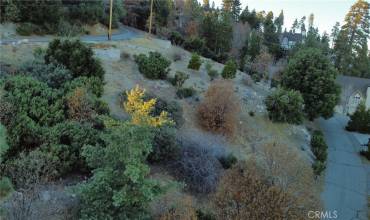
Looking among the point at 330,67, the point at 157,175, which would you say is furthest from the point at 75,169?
the point at 330,67

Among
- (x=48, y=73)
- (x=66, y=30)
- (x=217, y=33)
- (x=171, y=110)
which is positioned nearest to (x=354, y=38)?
(x=217, y=33)

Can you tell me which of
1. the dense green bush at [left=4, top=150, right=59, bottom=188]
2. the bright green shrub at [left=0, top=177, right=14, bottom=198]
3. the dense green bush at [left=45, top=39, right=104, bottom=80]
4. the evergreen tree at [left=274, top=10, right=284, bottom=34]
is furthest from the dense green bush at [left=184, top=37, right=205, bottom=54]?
the evergreen tree at [left=274, top=10, right=284, bottom=34]

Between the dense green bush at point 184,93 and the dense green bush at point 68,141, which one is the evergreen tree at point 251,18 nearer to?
the dense green bush at point 184,93

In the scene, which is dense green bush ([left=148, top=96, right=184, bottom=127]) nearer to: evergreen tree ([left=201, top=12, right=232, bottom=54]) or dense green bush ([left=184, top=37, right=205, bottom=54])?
dense green bush ([left=184, top=37, right=205, bottom=54])

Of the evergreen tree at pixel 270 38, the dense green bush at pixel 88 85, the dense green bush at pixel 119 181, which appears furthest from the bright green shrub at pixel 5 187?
the evergreen tree at pixel 270 38

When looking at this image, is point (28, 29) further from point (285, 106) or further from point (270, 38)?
point (270, 38)
